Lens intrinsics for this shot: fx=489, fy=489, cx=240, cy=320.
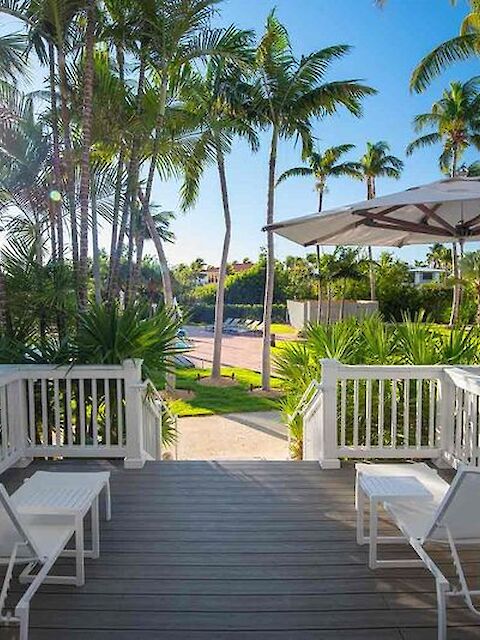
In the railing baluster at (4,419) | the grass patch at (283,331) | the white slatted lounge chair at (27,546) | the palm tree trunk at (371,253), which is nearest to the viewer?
the white slatted lounge chair at (27,546)

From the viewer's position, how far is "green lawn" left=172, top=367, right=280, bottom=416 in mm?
12695

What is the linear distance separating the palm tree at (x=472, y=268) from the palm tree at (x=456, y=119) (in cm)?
375

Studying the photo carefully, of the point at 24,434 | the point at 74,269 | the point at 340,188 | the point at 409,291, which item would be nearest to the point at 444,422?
the point at 24,434

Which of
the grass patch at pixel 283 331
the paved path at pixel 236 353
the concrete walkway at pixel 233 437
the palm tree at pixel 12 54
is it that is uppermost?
the palm tree at pixel 12 54

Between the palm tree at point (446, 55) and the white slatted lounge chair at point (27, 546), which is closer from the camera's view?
the white slatted lounge chair at point (27, 546)

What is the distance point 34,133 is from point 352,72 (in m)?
9.30

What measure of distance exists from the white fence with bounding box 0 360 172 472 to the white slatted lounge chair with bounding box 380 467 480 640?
2591 mm

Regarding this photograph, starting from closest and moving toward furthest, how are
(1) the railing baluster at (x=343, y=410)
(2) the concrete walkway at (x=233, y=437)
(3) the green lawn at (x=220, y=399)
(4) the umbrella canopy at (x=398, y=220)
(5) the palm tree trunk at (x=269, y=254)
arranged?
(4) the umbrella canopy at (x=398, y=220) < (1) the railing baluster at (x=343, y=410) < (2) the concrete walkway at (x=233, y=437) < (3) the green lawn at (x=220, y=399) < (5) the palm tree trunk at (x=269, y=254)

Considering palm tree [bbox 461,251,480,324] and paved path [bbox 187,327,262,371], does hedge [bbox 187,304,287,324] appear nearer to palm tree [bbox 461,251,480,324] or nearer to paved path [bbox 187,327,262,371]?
paved path [bbox 187,327,262,371]

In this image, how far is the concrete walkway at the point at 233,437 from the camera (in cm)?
889

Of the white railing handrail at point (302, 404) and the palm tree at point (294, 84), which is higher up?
the palm tree at point (294, 84)

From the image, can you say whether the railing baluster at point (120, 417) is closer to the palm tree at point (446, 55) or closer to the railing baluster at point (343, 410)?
the railing baluster at point (343, 410)

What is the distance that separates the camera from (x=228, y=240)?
49.0ft

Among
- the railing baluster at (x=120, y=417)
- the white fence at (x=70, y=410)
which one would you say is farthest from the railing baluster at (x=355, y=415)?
the railing baluster at (x=120, y=417)
